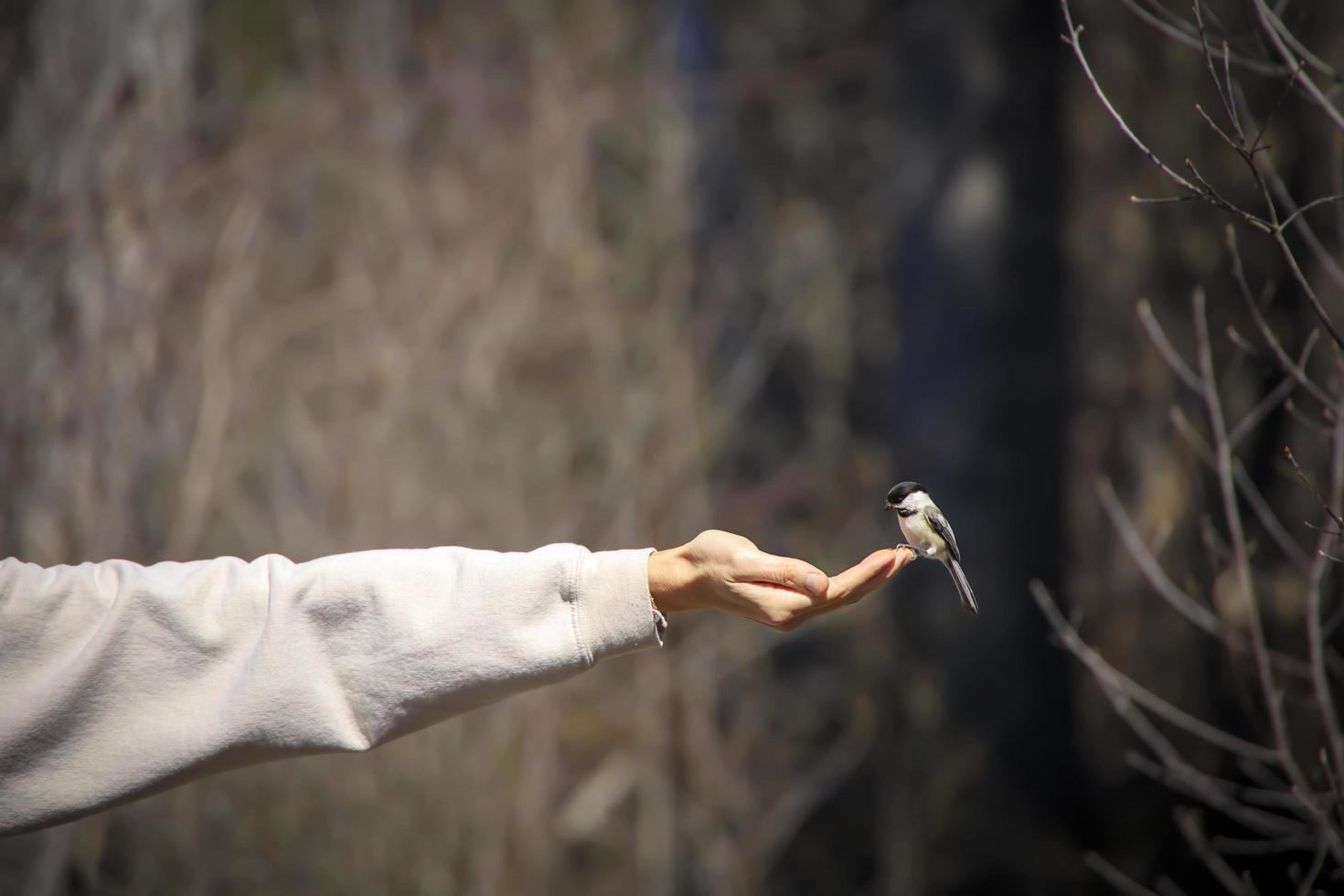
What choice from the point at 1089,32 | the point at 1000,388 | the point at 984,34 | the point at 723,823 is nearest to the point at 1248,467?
the point at 1000,388

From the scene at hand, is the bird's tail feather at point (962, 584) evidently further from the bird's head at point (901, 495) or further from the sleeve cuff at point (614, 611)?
the sleeve cuff at point (614, 611)

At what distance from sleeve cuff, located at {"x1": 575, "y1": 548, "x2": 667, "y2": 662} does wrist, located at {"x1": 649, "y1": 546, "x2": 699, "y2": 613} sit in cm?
2

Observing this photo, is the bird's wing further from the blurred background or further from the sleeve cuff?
the blurred background

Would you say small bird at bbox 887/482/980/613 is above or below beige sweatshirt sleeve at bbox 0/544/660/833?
above

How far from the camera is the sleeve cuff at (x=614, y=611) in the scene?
89 centimetres

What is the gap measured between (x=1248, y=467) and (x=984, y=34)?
119cm

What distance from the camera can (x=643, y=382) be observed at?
2854 mm

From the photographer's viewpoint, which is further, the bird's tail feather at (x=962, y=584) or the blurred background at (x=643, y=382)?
the blurred background at (x=643, y=382)

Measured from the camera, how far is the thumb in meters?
0.89

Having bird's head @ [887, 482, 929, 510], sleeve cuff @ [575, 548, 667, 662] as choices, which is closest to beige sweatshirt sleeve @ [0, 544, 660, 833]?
sleeve cuff @ [575, 548, 667, 662]

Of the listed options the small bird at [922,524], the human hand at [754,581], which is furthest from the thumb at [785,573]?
the small bird at [922,524]

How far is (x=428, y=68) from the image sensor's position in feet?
10.5

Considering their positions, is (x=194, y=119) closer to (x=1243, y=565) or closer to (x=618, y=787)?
(x=618, y=787)

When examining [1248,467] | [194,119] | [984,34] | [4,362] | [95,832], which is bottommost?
[95,832]
